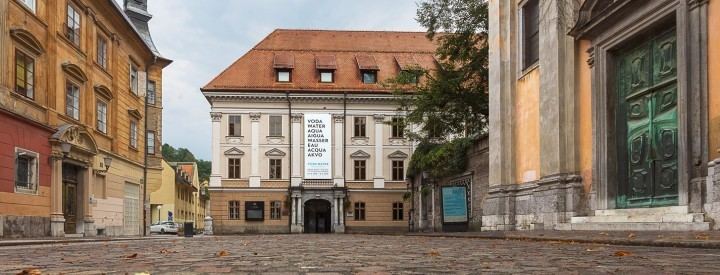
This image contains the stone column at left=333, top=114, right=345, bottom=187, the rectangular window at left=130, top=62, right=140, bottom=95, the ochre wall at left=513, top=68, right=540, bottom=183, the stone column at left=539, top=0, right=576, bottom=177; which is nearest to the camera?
the stone column at left=539, top=0, right=576, bottom=177

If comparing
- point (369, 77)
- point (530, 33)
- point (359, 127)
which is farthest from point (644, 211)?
point (369, 77)

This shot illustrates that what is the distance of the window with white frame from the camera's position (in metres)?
18.3

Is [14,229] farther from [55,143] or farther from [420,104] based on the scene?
[420,104]

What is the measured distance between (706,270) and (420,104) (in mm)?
25673

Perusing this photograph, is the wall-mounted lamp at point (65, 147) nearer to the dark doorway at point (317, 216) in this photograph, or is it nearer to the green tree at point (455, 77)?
the green tree at point (455, 77)

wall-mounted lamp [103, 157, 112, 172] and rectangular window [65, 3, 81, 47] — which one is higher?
rectangular window [65, 3, 81, 47]

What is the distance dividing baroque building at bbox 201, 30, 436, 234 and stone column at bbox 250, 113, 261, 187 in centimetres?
7

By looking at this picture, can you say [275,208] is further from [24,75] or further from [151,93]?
[24,75]

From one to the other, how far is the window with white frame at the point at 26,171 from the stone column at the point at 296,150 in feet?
94.9

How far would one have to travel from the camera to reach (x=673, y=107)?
1229 centimetres

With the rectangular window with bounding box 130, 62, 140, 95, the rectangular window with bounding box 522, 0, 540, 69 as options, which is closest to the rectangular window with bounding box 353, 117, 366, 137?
the rectangular window with bounding box 130, 62, 140, 95

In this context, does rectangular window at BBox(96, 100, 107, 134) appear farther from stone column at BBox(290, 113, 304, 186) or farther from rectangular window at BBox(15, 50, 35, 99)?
stone column at BBox(290, 113, 304, 186)

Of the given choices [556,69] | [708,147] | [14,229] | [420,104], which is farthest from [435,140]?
[708,147]

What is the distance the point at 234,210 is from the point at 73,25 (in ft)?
86.1
